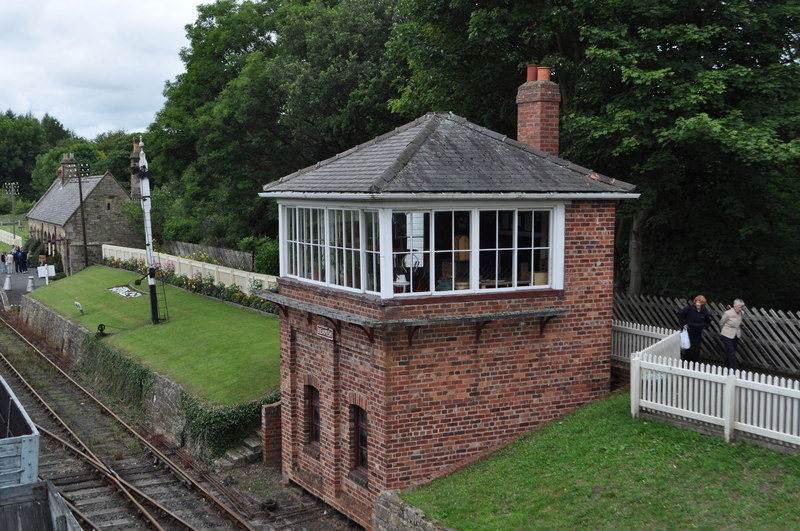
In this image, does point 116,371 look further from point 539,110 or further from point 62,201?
point 62,201

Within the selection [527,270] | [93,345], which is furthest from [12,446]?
[93,345]

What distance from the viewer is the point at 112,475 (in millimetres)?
18438

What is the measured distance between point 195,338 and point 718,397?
1822cm

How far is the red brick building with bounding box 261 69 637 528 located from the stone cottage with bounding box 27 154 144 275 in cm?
3610

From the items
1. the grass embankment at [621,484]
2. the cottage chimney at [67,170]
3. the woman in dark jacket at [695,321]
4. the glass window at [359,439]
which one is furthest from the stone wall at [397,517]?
the cottage chimney at [67,170]

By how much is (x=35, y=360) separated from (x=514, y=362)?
23825 mm

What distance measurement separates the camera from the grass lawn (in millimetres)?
21125

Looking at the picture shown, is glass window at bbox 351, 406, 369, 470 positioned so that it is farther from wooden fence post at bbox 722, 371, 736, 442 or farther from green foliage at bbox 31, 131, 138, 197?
green foliage at bbox 31, 131, 138, 197

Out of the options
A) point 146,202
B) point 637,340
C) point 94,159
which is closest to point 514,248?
point 637,340

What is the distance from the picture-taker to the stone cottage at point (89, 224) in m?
50.2

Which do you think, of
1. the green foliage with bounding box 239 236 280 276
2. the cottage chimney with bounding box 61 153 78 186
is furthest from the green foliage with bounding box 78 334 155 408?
the cottage chimney with bounding box 61 153 78 186

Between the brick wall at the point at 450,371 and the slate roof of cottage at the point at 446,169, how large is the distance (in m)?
0.76

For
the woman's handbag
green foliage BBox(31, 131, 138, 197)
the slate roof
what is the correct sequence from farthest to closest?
green foliage BBox(31, 131, 138, 197), the slate roof, the woman's handbag

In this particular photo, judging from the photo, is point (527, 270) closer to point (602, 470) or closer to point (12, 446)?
point (602, 470)
